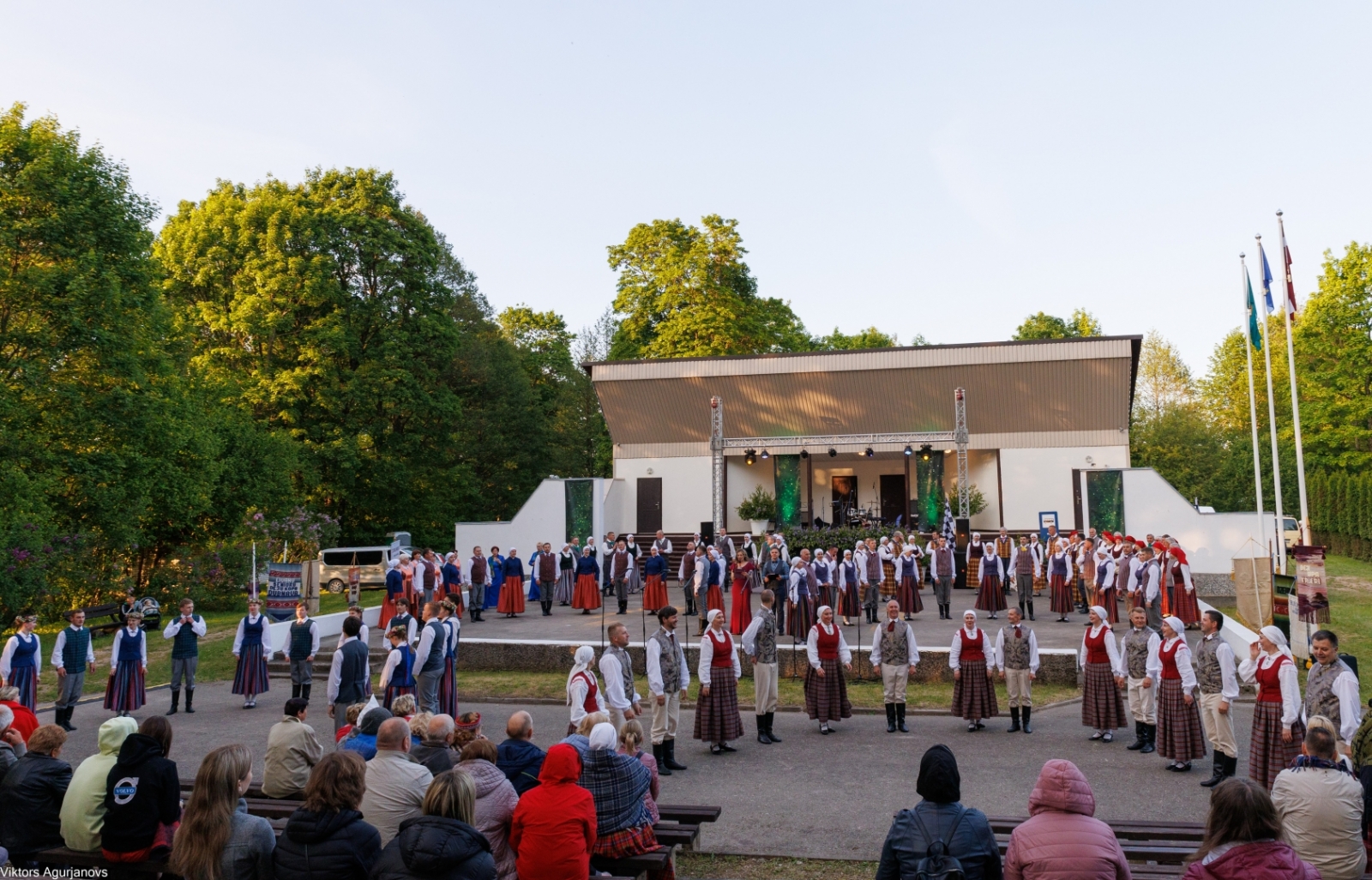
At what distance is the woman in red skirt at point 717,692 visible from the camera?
9.56 m

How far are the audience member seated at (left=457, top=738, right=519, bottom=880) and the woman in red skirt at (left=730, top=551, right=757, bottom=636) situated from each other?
10.2 meters

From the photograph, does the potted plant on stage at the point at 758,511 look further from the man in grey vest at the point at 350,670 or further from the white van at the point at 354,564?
the man in grey vest at the point at 350,670

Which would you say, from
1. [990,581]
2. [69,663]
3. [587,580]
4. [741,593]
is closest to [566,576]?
[587,580]

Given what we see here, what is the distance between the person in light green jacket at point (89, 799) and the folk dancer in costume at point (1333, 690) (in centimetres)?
760

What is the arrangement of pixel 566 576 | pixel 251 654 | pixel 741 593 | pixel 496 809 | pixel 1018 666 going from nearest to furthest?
pixel 496 809, pixel 1018 666, pixel 251 654, pixel 741 593, pixel 566 576

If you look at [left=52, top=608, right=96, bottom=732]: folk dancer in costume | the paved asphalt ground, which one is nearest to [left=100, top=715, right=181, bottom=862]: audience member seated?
the paved asphalt ground

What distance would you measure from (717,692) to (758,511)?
18626mm

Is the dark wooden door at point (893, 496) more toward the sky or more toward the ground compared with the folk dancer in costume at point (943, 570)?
more toward the sky

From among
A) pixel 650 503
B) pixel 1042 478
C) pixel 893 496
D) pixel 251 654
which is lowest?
pixel 251 654

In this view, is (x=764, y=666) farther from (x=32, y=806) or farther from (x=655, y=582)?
(x=655, y=582)

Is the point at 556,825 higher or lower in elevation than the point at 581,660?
lower

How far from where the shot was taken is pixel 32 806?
505 cm

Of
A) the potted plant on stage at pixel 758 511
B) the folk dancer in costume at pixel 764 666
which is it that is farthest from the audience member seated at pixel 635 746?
the potted plant on stage at pixel 758 511

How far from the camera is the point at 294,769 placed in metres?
6.04
